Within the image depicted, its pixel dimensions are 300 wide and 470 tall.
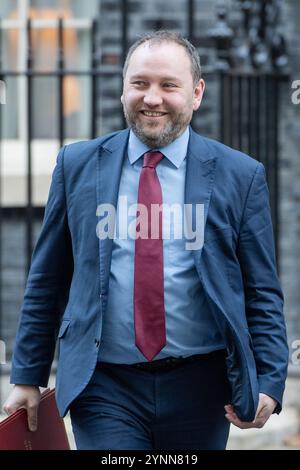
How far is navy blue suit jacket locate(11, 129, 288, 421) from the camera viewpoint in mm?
3582

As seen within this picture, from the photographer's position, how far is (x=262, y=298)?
369 cm

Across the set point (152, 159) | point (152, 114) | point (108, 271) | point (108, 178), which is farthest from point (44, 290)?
point (152, 114)

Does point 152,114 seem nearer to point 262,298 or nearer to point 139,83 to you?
point 139,83

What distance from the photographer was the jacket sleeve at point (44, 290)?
376 cm

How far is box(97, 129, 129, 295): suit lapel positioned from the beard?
3.9 inches

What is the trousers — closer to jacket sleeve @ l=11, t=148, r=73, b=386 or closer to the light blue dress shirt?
the light blue dress shirt

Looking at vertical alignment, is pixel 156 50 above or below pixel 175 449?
above

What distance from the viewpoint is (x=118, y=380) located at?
11.9ft

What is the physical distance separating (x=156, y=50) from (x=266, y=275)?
706 millimetres

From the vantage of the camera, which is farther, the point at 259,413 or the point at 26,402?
the point at 26,402

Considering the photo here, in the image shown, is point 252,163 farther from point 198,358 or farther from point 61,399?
point 61,399

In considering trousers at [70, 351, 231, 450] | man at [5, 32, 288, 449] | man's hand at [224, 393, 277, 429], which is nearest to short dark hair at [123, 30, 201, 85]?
man at [5, 32, 288, 449]

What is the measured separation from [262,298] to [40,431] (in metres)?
0.77
